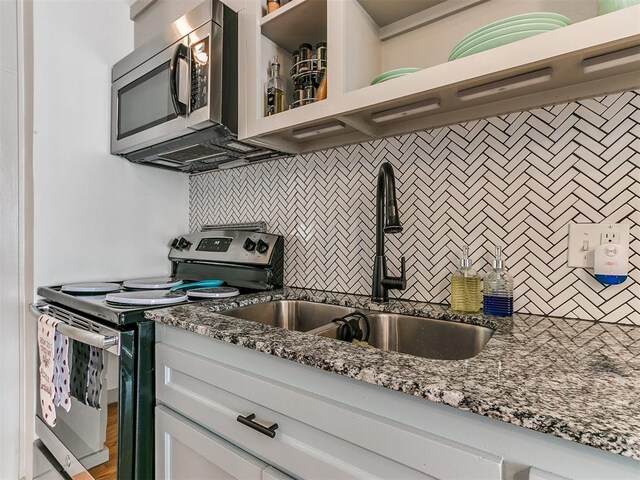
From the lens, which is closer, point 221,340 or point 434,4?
point 221,340

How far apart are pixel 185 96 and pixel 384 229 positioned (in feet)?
2.98

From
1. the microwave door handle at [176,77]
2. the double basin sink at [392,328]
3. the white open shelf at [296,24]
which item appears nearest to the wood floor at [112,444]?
the double basin sink at [392,328]

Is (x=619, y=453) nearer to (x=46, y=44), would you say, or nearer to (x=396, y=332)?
(x=396, y=332)

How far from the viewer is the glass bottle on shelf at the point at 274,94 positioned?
1.22m

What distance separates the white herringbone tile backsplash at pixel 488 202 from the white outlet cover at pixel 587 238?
0.06 feet

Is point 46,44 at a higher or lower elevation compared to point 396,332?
higher

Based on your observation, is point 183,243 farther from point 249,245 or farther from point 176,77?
point 176,77

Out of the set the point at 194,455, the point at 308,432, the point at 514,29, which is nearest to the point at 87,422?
the point at 194,455

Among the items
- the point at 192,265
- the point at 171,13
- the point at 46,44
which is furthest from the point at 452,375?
the point at 46,44

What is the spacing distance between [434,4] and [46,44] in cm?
166

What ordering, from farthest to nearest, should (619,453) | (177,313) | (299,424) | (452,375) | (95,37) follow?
(95,37)
(177,313)
(299,424)
(452,375)
(619,453)

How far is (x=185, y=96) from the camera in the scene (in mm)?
1296

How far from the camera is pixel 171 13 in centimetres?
158

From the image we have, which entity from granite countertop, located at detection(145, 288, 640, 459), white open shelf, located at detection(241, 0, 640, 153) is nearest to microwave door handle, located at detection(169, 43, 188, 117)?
white open shelf, located at detection(241, 0, 640, 153)
